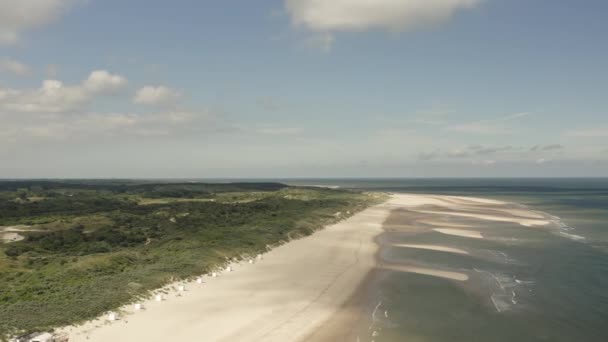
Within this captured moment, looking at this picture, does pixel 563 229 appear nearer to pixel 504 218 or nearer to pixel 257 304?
pixel 504 218

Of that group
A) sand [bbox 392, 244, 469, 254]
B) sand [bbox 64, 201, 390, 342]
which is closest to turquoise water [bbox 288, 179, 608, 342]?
sand [bbox 392, 244, 469, 254]

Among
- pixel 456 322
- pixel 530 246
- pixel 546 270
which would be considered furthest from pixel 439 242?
pixel 456 322

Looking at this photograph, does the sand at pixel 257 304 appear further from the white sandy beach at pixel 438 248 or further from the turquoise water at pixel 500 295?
the white sandy beach at pixel 438 248

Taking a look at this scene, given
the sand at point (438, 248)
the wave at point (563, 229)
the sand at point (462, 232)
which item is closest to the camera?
the sand at point (438, 248)

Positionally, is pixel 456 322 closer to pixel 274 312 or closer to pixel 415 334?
pixel 415 334

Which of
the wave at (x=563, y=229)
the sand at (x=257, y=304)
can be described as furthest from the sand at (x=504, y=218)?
the sand at (x=257, y=304)

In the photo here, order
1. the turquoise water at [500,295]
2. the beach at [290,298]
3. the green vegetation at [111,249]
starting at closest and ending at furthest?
1. the beach at [290,298]
2. the turquoise water at [500,295]
3. the green vegetation at [111,249]

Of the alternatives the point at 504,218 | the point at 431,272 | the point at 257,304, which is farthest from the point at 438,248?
the point at 504,218

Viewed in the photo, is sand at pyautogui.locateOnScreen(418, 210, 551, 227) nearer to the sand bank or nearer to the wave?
the wave
